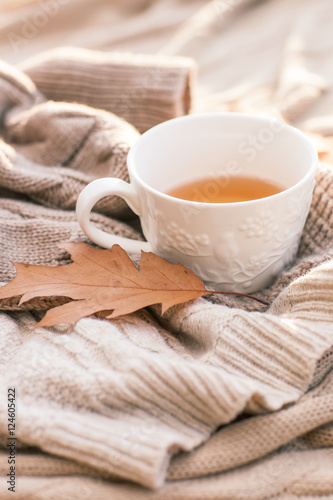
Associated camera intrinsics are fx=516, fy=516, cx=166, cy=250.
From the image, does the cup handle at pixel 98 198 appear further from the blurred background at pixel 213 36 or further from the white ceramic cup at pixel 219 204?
the blurred background at pixel 213 36

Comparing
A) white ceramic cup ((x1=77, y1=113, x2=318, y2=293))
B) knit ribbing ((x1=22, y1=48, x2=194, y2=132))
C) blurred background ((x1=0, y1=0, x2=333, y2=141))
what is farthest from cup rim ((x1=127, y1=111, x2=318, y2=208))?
blurred background ((x1=0, y1=0, x2=333, y2=141))

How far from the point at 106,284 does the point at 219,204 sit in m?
0.18

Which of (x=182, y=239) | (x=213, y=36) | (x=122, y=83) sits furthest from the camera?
(x=213, y=36)

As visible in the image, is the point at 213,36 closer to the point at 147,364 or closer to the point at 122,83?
the point at 122,83

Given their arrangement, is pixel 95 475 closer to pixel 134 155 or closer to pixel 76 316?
pixel 76 316

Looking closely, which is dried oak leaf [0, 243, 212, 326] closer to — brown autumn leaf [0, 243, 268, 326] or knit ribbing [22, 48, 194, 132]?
brown autumn leaf [0, 243, 268, 326]

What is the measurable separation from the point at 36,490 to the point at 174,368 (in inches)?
6.9

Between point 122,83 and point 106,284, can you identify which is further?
point 122,83

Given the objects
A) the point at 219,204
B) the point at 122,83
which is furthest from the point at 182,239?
the point at 122,83

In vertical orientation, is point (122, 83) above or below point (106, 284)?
above

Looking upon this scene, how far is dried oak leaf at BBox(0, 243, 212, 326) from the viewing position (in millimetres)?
634

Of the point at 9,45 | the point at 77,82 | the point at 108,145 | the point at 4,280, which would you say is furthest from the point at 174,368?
the point at 9,45

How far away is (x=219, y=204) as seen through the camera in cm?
60

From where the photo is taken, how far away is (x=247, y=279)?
692 mm
